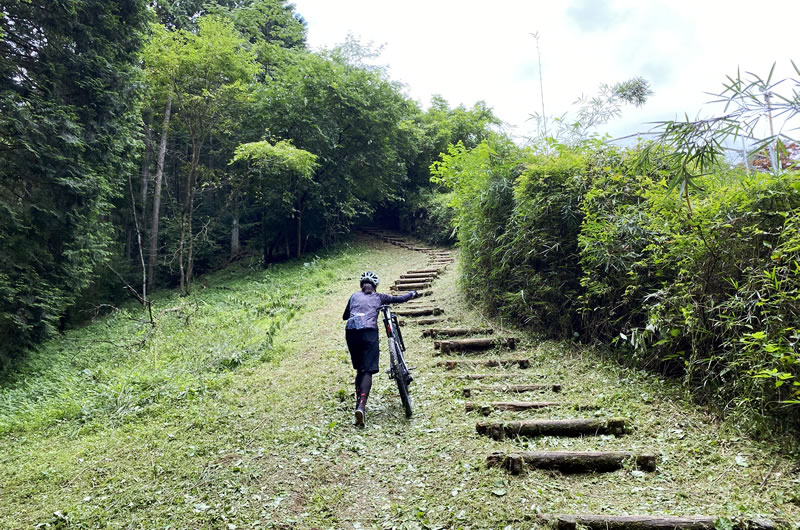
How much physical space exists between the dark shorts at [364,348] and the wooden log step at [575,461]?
Answer: 170 centimetres

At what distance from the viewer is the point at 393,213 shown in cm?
2036

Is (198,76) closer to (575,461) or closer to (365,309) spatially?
(365,309)

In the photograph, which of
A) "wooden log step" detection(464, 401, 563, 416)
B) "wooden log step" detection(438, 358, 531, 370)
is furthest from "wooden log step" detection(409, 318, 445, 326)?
"wooden log step" detection(464, 401, 563, 416)

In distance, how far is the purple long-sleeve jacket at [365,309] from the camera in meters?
4.34

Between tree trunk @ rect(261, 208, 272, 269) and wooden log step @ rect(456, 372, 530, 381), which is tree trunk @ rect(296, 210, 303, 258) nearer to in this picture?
tree trunk @ rect(261, 208, 272, 269)

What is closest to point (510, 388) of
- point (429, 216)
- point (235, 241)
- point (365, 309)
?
point (365, 309)

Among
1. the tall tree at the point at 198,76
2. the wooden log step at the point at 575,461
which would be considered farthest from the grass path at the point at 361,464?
the tall tree at the point at 198,76

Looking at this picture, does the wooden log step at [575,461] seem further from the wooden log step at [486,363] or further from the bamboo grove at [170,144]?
the bamboo grove at [170,144]

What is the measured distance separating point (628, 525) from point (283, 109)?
46.1 feet

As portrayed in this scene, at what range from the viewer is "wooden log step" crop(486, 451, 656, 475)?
116 inches

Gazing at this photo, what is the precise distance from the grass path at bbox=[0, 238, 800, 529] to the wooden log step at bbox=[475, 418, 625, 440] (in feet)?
0.33

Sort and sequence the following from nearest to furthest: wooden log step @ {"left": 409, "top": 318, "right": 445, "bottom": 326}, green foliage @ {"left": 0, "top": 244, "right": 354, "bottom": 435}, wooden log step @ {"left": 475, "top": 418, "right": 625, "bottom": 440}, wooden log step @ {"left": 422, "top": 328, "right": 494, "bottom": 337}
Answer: wooden log step @ {"left": 475, "top": 418, "right": 625, "bottom": 440}, green foliage @ {"left": 0, "top": 244, "right": 354, "bottom": 435}, wooden log step @ {"left": 422, "top": 328, "right": 494, "bottom": 337}, wooden log step @ {"left": 409, "top": 318, "right": 445, "bottom": 326}

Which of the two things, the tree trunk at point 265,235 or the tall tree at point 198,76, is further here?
the tree trunk at point 265,235

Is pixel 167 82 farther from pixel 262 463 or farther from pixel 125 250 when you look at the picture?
pixel 262 463
